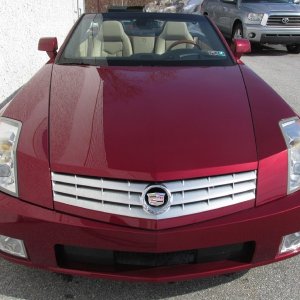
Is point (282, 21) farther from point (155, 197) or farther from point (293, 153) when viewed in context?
point (155, 197)

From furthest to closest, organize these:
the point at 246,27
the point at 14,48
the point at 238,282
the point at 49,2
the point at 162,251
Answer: the point at 246,27 < the point at 49,2 < the point at 14,48 < the point at 238,282 < the point at 162,251

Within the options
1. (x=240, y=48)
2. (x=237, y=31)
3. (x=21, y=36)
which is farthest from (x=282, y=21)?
(x=240, y=48)

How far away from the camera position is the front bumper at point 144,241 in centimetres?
191

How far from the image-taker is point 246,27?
10336 mm

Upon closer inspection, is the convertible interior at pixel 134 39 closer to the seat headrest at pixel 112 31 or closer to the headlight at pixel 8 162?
the seat headrest at pixel 112 31

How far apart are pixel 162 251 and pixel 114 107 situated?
0.87 m

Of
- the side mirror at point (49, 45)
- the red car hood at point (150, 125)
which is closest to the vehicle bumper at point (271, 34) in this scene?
the side mirror at point (49, 45)

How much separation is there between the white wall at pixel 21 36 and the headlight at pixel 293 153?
4.07 metres

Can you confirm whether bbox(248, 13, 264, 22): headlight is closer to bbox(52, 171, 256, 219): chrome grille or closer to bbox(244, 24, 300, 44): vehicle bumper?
bbox(244, 24, 300, 44): vehicle bumper

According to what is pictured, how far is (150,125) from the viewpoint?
87.2 inches

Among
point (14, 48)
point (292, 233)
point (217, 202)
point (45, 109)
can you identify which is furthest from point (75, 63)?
point (14, 48)

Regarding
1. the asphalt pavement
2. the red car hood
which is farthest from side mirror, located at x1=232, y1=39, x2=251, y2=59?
the asphalt pavement

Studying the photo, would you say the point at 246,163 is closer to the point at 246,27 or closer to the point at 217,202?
the point at 217,202

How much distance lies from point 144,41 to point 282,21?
7.47m
